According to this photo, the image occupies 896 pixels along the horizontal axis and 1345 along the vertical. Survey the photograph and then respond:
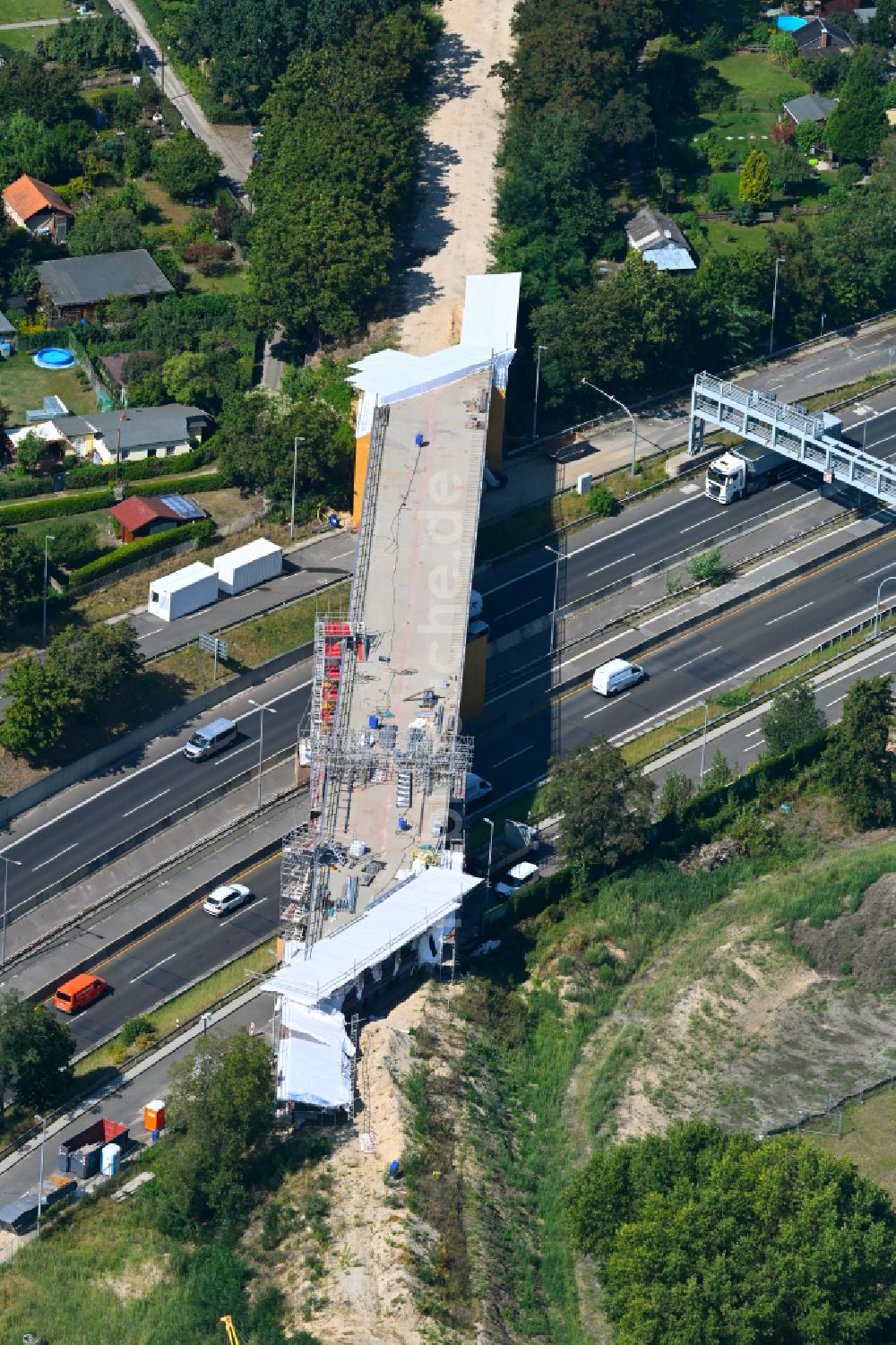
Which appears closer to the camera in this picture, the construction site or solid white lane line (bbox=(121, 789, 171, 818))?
the construction site

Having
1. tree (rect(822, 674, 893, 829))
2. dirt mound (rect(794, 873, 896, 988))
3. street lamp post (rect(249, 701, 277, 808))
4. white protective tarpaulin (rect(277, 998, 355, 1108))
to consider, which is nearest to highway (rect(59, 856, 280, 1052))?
street lamp post (rect(249, 701, 277, 808))

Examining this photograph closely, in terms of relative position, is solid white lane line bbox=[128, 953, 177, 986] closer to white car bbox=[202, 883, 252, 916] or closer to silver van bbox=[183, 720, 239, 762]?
white car bbox=[202, 883, 252, 916]

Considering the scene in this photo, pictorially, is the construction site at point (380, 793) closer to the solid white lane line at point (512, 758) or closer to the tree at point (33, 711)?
the solid white lane line at point (512, 758)

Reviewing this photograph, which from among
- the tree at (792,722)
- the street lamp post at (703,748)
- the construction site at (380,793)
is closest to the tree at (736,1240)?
the construction site at (380,793)

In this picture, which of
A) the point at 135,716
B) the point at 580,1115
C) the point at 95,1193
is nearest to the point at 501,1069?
the point at 580,1115

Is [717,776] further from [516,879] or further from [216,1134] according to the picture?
[216,1134]

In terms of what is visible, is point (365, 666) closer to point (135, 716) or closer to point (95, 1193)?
point (135, 716)

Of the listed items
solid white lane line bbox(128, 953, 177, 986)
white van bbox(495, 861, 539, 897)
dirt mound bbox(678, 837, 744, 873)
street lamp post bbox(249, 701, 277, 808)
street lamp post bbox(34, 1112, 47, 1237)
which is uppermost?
street lamp post bbox(249, 701, 277, 808)
